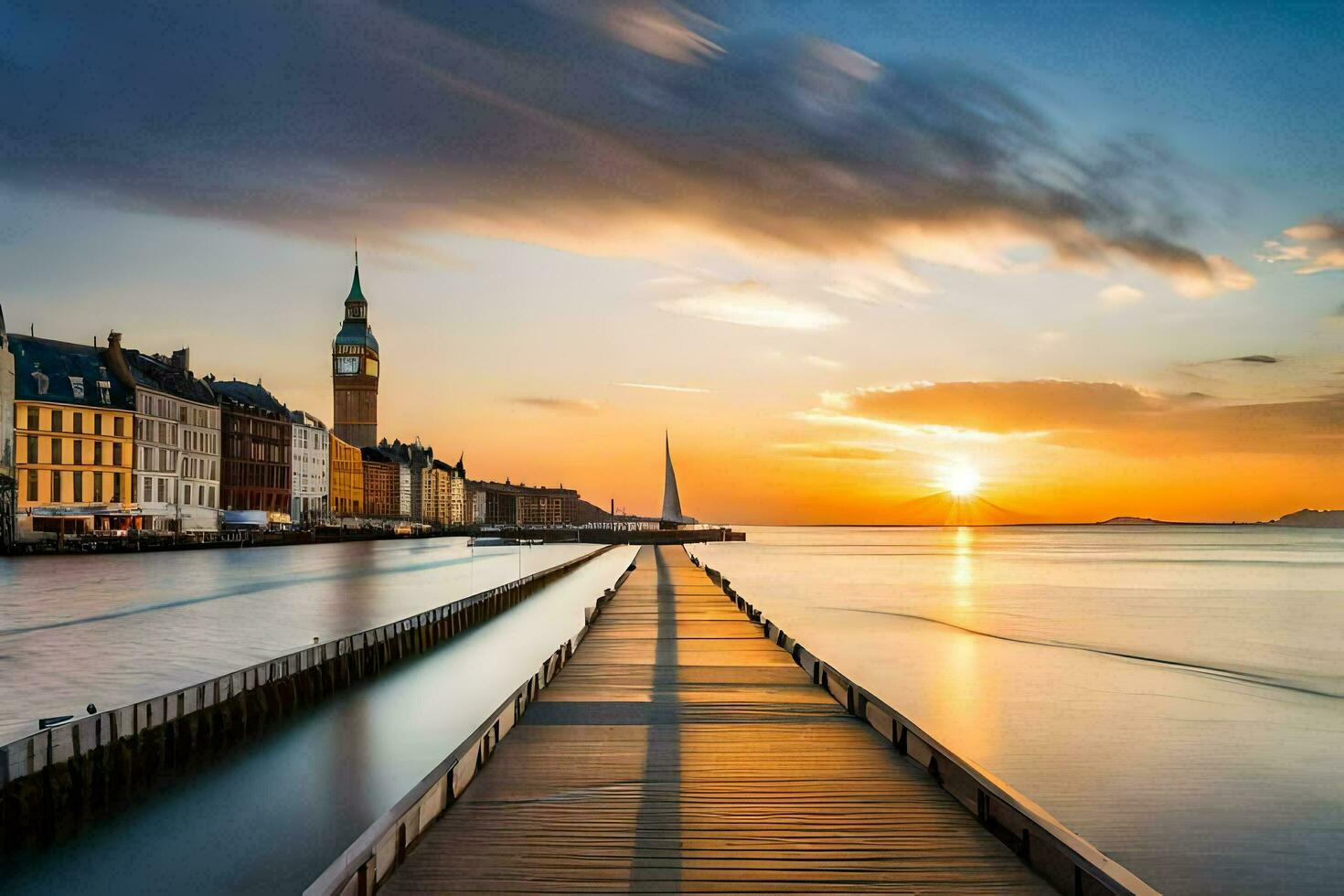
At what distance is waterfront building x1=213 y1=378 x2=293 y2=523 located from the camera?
356 ft

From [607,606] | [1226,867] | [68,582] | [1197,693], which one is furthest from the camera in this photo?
[68,582]

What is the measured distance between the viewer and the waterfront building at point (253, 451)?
108m

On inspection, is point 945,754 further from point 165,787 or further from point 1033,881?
point 165,787

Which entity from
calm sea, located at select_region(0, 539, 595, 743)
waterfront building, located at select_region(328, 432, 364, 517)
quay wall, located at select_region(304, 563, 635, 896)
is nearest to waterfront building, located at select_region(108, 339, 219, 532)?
calm sea, located at select_region(0, 539, 595, 743)

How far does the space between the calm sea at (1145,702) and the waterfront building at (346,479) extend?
113 metres

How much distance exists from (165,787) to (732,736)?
819cm

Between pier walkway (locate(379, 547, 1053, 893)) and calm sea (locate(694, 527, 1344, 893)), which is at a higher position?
pier walkway (locate(379, 547, 1053, 893))

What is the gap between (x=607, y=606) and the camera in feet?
102

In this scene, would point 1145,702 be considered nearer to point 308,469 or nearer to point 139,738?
point 139,738

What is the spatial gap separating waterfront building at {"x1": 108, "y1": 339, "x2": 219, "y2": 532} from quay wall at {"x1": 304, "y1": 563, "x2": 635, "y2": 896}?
85.6 m

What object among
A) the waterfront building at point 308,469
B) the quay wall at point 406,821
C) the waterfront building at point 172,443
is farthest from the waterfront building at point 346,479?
the quay wall at point 406,821

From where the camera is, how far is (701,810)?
8.78m

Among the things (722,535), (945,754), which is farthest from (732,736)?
(722,535)

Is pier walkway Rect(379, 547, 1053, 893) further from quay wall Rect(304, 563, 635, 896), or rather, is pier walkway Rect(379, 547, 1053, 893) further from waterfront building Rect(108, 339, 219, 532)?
waterfront building Rect(108, 339, 219, 532)
